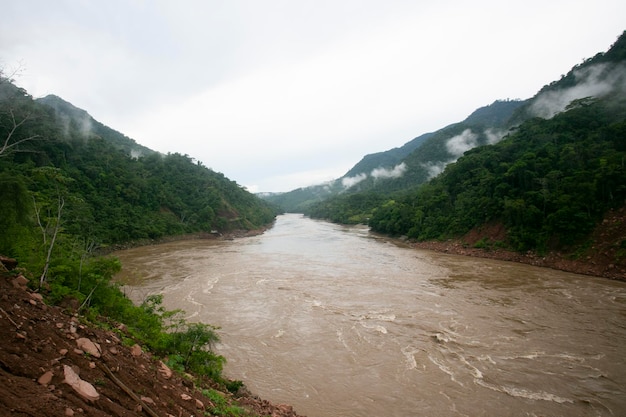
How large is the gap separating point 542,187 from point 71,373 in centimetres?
3354

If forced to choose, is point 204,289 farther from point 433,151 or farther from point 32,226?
point 433,151

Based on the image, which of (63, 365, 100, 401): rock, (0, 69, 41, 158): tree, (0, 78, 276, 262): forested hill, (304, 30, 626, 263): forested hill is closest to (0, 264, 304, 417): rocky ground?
(63, 365, 100, 401): rock

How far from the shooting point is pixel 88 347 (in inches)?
179

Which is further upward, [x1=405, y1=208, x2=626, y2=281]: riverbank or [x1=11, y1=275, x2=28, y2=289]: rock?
[x1=11, y1=275, x2=28, y2=289]: rock

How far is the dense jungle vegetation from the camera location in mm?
8148

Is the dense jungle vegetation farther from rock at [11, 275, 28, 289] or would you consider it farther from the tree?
rock at [11, 275, 28, 289]

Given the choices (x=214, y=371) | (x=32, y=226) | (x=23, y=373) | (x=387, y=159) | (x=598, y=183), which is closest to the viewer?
(x=23, y=373)

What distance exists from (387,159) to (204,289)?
18936 centimetres

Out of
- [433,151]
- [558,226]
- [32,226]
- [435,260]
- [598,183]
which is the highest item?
[433,151]

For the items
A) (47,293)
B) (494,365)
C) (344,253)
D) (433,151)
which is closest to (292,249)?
(344,253)

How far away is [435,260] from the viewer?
92.1ft

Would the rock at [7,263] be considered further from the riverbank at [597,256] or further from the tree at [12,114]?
the riverbank at [597,256]

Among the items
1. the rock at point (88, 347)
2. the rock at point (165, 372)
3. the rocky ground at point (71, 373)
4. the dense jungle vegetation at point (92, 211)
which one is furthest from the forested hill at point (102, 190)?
the rock at point (88, 347)

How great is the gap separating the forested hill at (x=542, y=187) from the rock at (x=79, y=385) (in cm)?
2762
